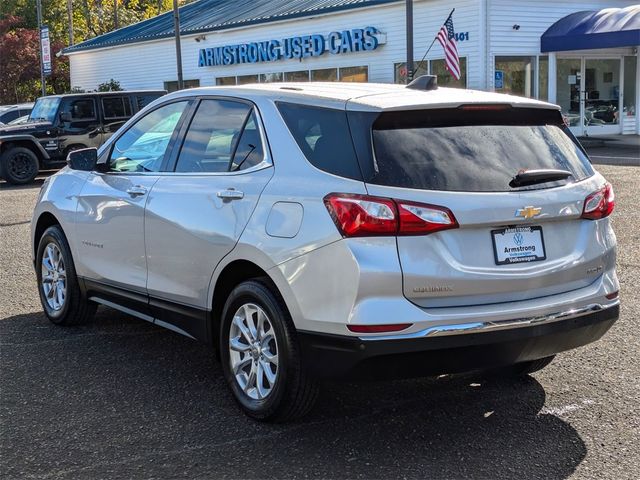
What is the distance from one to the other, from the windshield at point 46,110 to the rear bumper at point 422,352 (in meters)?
15.6

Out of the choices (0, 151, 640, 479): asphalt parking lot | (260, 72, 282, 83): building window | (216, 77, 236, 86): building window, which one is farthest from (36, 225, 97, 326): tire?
(216, 77, 236, 86): building window

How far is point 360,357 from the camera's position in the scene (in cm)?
372

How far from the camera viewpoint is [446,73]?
2433cm

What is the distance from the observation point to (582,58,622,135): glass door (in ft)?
82.5

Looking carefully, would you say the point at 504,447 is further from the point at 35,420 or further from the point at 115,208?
the point at 115,208

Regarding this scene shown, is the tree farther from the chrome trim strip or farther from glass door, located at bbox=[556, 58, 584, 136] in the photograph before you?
the chrome trim strip

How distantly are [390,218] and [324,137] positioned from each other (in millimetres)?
629

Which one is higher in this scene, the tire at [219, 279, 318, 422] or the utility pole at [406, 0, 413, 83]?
the utility pole at [406, 0, 413, 83]

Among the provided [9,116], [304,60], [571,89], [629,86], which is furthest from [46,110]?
[629,86]

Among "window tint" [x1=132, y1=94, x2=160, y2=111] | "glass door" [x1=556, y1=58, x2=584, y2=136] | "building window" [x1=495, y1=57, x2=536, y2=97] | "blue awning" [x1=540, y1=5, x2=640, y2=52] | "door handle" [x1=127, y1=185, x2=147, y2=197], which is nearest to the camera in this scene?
"door handle" [x1=127, y1=185, x2=147, y2=197]

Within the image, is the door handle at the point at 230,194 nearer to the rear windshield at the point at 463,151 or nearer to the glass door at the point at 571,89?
the rear windshield at the point at 463,151

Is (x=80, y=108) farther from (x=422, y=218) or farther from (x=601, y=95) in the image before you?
(x=601, y=95)

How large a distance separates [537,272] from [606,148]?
19.4 metres

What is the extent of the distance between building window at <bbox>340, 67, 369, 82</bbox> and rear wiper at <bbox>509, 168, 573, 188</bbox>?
23.0 meters
